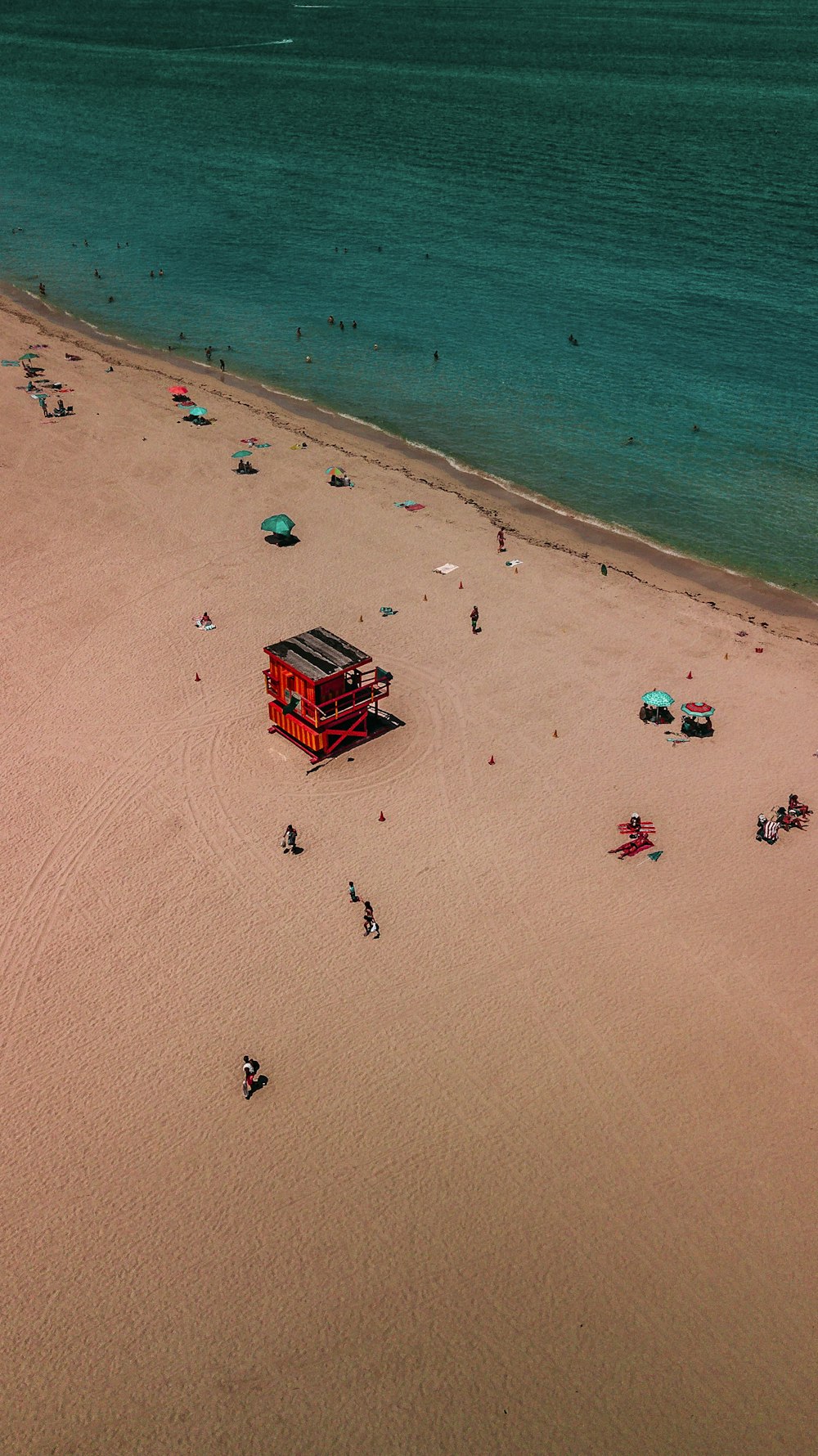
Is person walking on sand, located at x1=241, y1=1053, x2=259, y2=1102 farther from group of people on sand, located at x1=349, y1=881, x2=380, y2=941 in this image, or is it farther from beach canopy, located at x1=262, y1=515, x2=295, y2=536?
beach canopy, located at x1=262, y1=515, x2=295, y2=536

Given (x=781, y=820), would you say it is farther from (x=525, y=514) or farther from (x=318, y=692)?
(x=525, y=514)

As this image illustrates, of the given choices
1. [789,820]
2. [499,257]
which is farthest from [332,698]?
[499,257]

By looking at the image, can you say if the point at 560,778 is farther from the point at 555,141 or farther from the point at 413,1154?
the point at 555,141

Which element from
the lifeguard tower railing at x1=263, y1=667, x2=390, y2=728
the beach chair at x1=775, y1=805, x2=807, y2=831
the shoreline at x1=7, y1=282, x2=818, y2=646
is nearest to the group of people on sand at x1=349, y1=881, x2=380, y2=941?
the lifeguard tower railing at x1=263, y1=667, x2=390, y2=728

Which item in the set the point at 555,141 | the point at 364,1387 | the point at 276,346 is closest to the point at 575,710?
the point at 364,1387

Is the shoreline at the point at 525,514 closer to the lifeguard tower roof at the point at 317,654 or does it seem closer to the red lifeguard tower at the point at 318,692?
the lifeguard tower roof at the point at 317,654

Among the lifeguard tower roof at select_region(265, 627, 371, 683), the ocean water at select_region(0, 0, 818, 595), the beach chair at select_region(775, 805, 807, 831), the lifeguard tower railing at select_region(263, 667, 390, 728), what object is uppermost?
the ocean water at select_region(0, 0, 818, 595)
